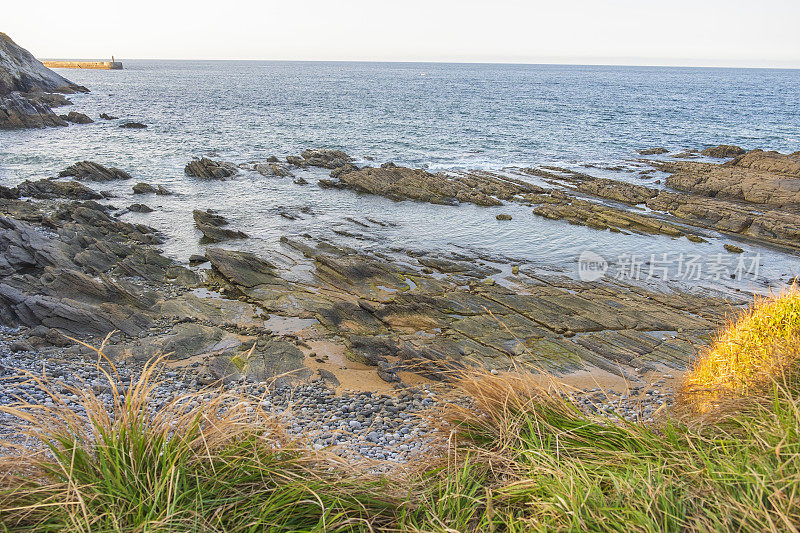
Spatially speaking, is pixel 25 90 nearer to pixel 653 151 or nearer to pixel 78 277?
pixel 78 277

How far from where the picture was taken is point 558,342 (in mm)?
13523

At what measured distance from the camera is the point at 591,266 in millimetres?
19891

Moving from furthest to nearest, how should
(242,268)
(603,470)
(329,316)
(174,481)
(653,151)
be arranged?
(653,151)
(242,268)
(329,316)
(603,470)
(174,481)

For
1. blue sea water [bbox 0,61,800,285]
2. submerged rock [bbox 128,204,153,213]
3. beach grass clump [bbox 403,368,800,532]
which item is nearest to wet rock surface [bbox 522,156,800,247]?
blue sea water [bbox 0,61,800,285]

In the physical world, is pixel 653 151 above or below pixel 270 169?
above

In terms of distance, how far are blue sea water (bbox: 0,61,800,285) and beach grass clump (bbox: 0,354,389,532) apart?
17381 millimetres

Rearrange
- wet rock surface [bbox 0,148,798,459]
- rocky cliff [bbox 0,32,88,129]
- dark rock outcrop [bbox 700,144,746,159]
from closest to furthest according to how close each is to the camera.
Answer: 1. wet rock surface [bbox 0,148,798,459]
2. dark rock outcrop [bbox 700,144,746,159]
3. rocky cliff [bbox 0,32,88,129]

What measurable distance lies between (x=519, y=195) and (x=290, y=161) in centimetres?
1891

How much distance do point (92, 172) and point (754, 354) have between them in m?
36.5

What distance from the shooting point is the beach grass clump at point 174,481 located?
329 centimetres

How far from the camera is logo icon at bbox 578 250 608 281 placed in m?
18.8

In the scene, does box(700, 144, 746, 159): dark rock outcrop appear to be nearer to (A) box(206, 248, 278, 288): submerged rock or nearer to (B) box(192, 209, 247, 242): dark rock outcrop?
(B) box(192, 209, 247, 242): dark rock outcrop

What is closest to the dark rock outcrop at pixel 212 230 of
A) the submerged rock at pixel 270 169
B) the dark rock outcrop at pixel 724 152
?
the submerged rock at pixel 270 169

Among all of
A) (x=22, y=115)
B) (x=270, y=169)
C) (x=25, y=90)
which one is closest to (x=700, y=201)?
(x=270, y=169)
